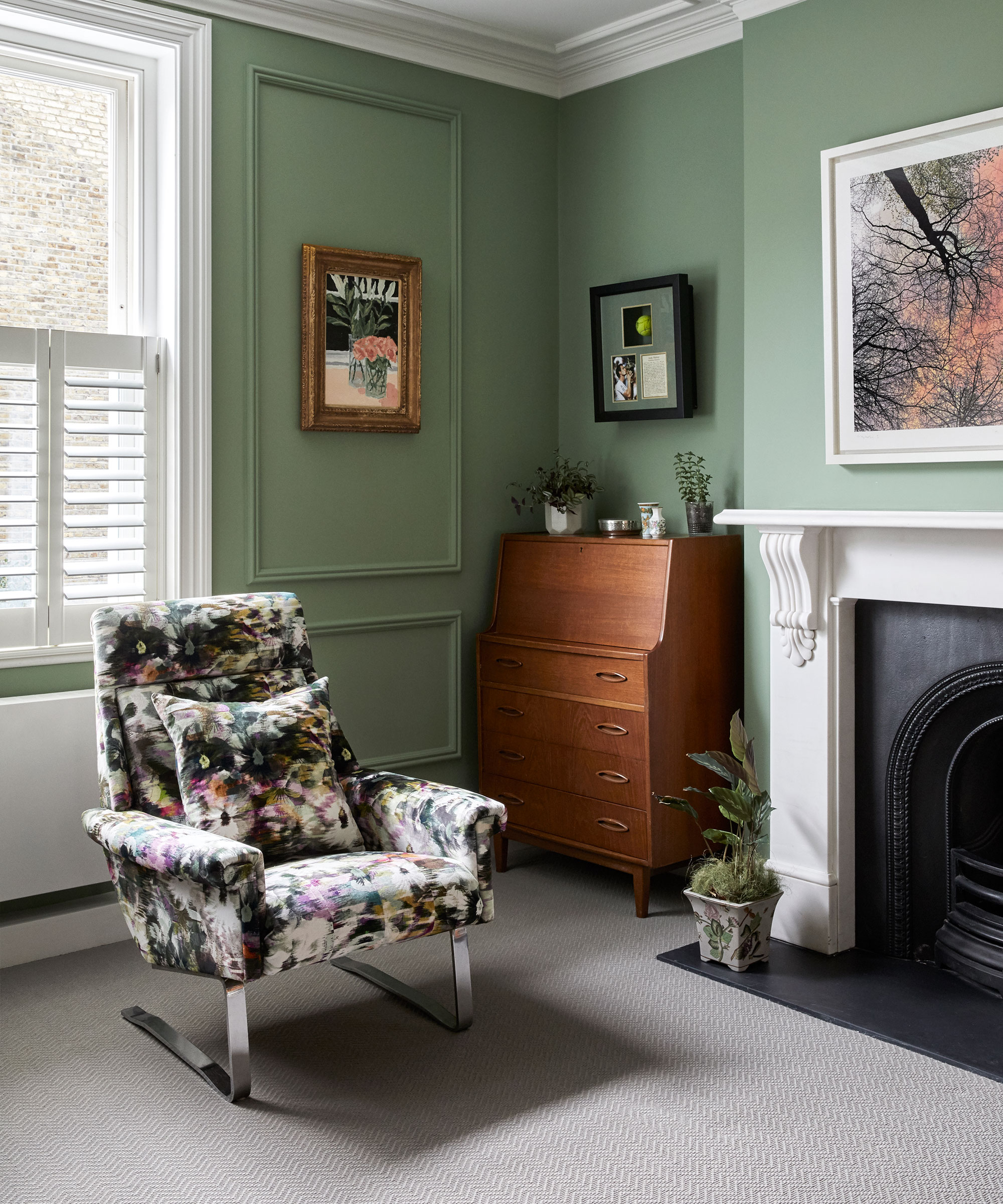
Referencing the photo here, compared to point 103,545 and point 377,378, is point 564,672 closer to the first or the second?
point 377,378

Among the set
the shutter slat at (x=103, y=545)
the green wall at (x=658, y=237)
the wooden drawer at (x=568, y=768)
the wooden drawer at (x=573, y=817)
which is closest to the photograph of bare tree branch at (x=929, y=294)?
the green wall at (x=658, y=237)

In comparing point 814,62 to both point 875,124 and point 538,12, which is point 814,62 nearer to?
point 875,124

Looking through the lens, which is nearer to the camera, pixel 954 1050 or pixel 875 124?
pixel 954 1050

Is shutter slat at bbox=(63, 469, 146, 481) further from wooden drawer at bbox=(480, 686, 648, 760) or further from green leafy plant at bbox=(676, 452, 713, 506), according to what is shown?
green leafy plant at bbox=(676, 452, 713, 506)

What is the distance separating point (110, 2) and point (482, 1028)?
2926 millimetres

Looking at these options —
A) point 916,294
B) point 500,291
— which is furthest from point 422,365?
point 916,294

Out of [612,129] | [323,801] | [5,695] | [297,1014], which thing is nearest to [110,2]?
[612,129]

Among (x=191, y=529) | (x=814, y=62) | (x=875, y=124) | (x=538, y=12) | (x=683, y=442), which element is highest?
(x=538, y=12)

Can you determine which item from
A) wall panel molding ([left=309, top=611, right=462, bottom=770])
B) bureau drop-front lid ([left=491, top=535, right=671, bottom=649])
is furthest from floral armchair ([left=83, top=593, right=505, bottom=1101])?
bureau drop-front lid ([left=491, top=535, right=671, bottom=649])

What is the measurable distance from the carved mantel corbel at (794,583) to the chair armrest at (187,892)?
1625 mm

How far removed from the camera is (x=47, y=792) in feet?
10.4

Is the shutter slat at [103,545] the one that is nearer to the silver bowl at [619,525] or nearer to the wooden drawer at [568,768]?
the wooden drawer at [568,768]

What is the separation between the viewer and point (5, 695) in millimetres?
3209

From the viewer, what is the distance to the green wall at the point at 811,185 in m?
2.91
